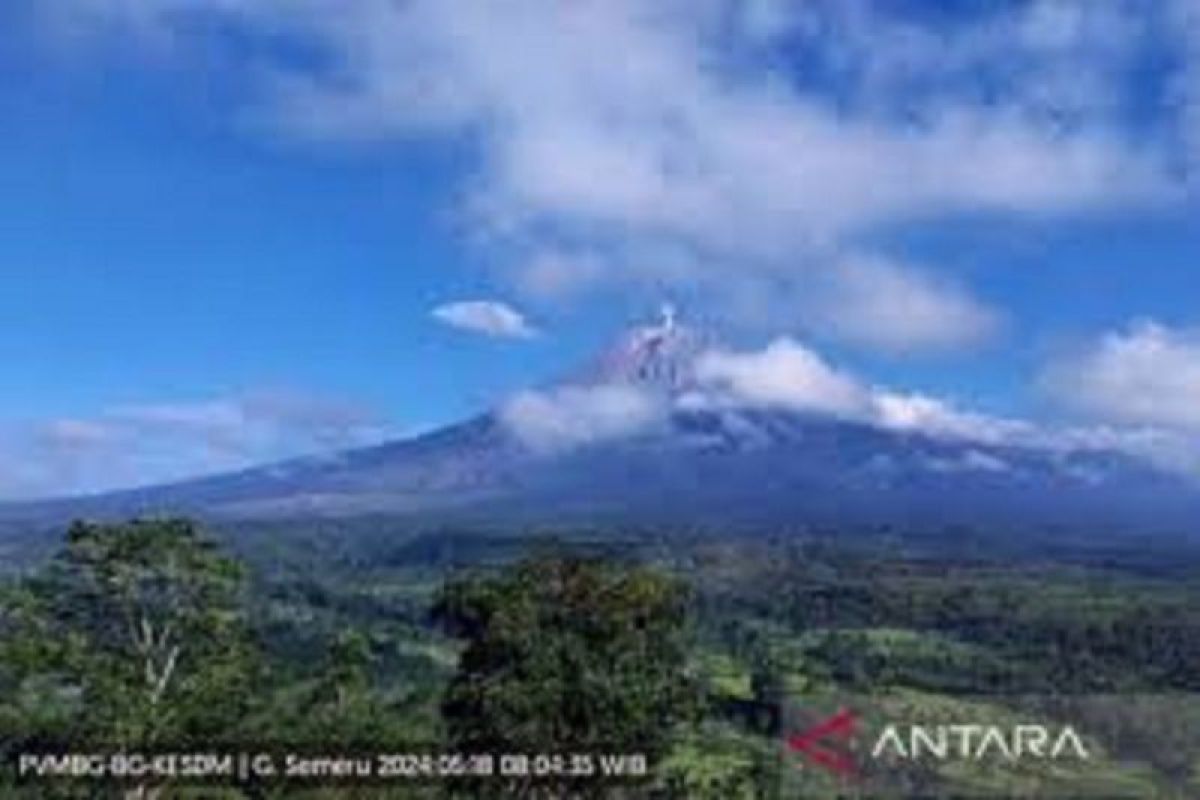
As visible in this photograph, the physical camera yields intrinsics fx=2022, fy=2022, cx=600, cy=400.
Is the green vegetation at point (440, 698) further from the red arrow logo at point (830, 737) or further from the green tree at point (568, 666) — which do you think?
the red arrow logo at point (830, 737)

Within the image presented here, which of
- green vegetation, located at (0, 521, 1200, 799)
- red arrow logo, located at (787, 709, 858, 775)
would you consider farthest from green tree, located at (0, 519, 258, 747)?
red arrow logo, located at (787, 709, 858, 775)

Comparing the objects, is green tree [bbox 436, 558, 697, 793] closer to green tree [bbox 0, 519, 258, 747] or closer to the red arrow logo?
green tree [bbox 0, 519, 258, 747]

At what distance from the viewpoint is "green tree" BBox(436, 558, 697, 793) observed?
3462cm

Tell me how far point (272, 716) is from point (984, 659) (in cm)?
Result: 11624

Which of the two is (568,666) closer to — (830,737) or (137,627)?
(137,627)

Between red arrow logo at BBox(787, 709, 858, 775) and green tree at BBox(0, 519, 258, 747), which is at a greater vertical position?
green tree at BBox(0, 519, 258, 747)

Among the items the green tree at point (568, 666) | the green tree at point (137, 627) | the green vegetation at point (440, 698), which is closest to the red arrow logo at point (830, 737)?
the green vegetation at point (440, 698)

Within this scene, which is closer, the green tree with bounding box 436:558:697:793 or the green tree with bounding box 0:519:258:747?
the green tree with bounding box 436:558:697:793

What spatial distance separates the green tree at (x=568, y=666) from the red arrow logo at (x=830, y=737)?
26.1 ft

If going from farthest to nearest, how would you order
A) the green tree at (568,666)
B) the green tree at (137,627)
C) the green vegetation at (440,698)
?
the green tree at (137,627)
the green tree at (568,666)
the green vegetation at (440,698)

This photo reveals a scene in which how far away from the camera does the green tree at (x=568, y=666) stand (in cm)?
3462

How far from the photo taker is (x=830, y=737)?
2644 centimetres

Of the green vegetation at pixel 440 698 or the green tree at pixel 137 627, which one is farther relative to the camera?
the green tree at pixel 137 627

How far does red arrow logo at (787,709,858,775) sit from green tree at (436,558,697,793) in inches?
313
